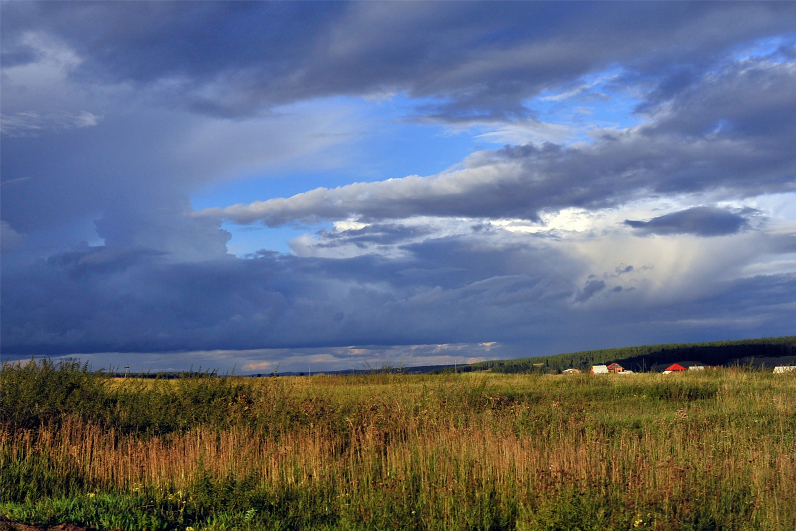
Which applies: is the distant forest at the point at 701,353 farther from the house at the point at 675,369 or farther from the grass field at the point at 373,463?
the grass field at the point at 373,463

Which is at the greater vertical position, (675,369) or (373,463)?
(373,463)

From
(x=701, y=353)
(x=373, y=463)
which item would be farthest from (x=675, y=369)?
(x=701, y=353)

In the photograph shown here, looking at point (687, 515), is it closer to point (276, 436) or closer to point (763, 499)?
point (763, 499)

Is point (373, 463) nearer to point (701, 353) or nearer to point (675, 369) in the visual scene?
point (675, 369)

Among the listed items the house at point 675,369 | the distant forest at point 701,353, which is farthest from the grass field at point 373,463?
the distant forest at point 701,353

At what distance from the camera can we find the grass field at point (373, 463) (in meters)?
8.66

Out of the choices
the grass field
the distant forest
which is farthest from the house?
the distant forest

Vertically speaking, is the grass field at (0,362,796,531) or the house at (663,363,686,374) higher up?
the grass field at (0,362,796,531)

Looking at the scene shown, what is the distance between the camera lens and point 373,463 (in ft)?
38.3

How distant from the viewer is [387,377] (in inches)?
1028

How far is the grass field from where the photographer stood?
8.66 metres

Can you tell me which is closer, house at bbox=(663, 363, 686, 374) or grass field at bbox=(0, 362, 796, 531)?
grass field at bbox=(0, 362, 796, 531)

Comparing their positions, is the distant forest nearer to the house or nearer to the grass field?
the house

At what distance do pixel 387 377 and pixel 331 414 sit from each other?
10042mm
